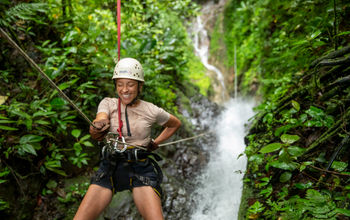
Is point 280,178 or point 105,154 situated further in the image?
point 105,154

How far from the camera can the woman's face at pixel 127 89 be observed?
7.97 feet

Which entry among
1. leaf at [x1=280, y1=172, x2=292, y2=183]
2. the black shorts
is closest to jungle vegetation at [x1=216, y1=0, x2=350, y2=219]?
leaf at [x1=280, y1=172, x2=292, y2=183]

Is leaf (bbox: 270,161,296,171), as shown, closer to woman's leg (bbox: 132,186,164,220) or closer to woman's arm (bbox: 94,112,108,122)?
woman's leg (bbox: 132,186,164,220)

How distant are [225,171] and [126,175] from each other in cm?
344

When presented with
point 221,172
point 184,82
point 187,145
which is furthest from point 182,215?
point 184,82

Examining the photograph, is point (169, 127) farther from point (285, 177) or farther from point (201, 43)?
point (201, 43)

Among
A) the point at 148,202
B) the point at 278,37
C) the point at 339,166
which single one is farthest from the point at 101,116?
the point at 278,37

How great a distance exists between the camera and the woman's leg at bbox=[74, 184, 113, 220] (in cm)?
217

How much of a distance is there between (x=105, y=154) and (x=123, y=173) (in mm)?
322

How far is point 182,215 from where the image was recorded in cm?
407

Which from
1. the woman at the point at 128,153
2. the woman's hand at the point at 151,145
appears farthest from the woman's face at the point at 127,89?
the woman's hand at the point at 151,145

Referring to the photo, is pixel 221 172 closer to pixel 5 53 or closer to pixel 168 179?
pixel 168 179

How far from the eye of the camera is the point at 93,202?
2.25 metres

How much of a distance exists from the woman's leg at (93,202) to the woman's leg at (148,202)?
0.35m
